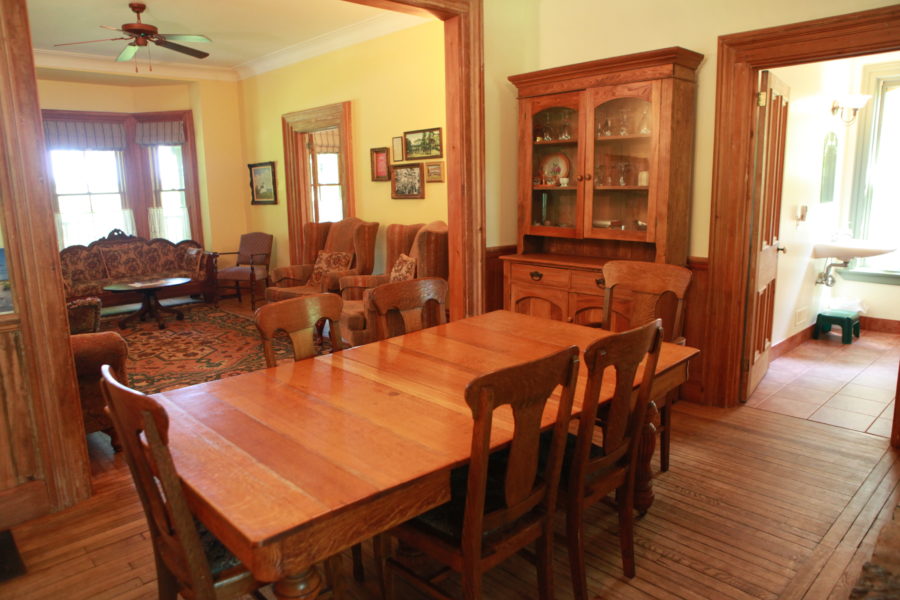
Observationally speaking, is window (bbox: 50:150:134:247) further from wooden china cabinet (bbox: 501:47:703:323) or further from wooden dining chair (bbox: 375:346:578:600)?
wooden dining chair (bbox: 375:346:578:600)

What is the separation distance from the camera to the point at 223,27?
5.73 m

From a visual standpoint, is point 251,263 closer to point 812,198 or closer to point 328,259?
point 328,259

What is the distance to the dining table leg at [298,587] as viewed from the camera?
4.45ft

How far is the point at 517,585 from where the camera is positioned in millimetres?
2150

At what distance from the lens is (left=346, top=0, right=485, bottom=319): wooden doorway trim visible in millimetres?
3873

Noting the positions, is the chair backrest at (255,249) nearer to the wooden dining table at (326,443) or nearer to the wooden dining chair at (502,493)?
the wooden dining table at (326,443)

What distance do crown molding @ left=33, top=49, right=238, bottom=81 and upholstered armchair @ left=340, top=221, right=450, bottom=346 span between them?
3.69 m

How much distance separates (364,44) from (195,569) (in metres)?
5.33

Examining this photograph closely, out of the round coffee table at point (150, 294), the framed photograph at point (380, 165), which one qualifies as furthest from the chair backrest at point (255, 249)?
the framed photograph at point (380, 165)

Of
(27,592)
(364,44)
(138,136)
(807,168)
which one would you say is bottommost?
(27,592)

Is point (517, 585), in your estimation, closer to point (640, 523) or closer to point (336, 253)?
Result: point (640, 523)

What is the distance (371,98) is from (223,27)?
1521 mm

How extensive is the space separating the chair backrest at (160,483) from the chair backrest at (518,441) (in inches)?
25.9

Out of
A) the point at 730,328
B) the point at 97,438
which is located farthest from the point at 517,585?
the point at 97,438
